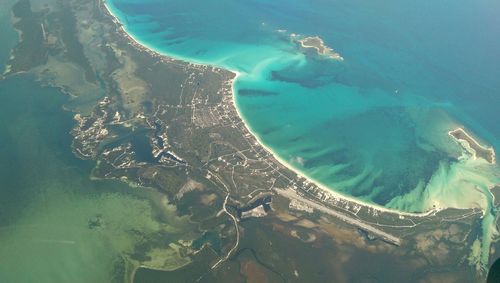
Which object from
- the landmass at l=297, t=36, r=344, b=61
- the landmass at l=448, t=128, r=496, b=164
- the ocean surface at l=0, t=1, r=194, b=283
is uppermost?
the landmass at l=297, t=36, r=344, b=61

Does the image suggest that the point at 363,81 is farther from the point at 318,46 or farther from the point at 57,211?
the point at 57,211

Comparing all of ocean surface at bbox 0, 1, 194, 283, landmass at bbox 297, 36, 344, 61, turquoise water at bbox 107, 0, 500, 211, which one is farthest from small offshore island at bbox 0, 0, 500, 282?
landmass at bbox 297, 36, 344, 61

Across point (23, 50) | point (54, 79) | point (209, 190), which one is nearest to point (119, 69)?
point (54, 79)

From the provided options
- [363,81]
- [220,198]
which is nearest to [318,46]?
[363,81]

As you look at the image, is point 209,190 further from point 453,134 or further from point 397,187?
point 453,134

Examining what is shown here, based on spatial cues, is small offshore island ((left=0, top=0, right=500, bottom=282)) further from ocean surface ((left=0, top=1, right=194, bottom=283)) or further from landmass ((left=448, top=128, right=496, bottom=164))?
ocean surface ((left=0, top=1, right=194, bottom=283))

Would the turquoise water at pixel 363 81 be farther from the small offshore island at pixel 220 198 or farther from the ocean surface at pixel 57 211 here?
the ocean surface at pixel 57 211
